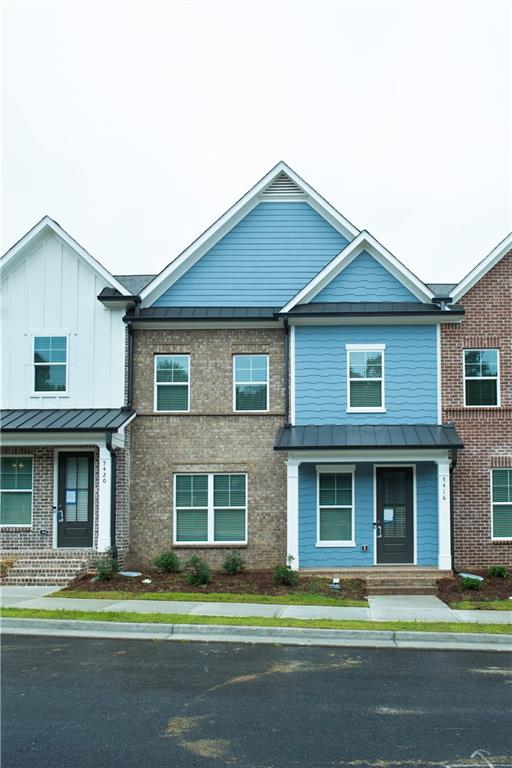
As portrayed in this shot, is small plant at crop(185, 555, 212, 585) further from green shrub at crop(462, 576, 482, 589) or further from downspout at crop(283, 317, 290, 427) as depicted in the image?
green shrub at crop(462, 576, 482, 589)

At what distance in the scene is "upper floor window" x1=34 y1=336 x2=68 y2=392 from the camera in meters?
21.0

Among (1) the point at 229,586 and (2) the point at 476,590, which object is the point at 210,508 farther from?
(2) the point at 476,590

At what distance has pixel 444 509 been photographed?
1944 centimetres

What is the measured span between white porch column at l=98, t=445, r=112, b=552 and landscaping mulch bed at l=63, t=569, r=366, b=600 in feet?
2.85

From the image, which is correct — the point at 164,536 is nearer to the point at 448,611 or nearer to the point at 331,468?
the point at 331,468

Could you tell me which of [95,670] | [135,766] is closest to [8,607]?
[95,670]

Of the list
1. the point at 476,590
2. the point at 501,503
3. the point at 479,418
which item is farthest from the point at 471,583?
the point at 479,418

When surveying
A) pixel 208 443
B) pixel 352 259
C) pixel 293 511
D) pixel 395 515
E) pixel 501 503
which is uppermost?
pixel 352 259

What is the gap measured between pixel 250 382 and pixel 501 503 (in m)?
6.76

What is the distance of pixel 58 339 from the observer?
69.1 ft

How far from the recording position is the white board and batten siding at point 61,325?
2080 cm

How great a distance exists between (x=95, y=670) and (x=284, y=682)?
8.15 feet

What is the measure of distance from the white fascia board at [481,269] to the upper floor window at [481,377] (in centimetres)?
144

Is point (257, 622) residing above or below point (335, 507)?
below
